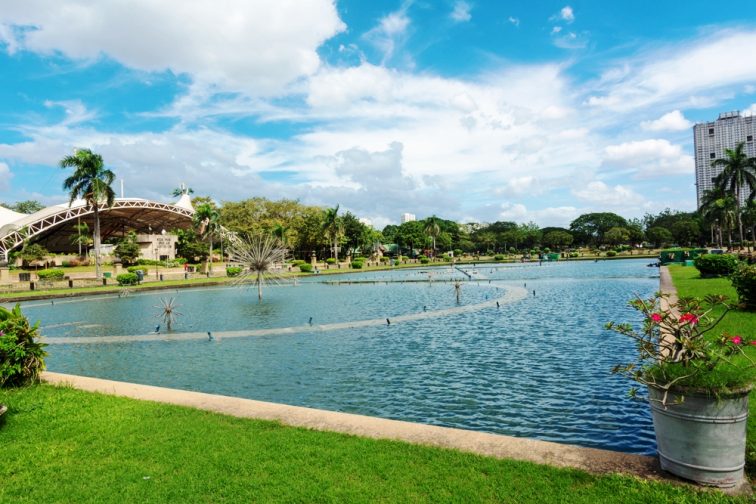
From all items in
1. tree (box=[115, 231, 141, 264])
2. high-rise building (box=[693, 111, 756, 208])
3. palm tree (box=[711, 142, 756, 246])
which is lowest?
tree (box=[115, 231, 141, 264])

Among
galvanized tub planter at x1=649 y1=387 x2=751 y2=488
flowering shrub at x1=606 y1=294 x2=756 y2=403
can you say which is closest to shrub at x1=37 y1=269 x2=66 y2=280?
flowering shrub at x1=606 y1=294 x2=756 y2=403

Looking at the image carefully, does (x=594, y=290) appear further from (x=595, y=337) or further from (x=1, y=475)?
(x=1, y=475)

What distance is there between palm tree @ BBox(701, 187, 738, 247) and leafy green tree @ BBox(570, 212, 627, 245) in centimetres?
5433

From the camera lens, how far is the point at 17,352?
31.9 ft

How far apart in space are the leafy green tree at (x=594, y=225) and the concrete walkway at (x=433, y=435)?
135775 millimetres

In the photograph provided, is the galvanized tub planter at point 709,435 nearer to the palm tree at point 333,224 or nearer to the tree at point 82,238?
the palm tree at point 333,224

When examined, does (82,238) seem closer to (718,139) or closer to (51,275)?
(51,275)

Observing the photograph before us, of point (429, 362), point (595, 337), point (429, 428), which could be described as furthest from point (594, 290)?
point (429, 428)

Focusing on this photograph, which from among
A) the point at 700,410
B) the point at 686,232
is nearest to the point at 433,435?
the point at 700,410

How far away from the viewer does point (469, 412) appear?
8742 millimetres

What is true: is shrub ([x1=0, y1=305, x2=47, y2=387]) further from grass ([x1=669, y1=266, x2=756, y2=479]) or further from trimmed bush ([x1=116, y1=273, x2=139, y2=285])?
trimmed bush ([x1=116, y1=273, x2=139, y2=285])

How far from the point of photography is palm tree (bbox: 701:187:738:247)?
69.4 meters

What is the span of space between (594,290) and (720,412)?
90.5 feet

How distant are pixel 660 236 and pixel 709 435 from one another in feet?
407
